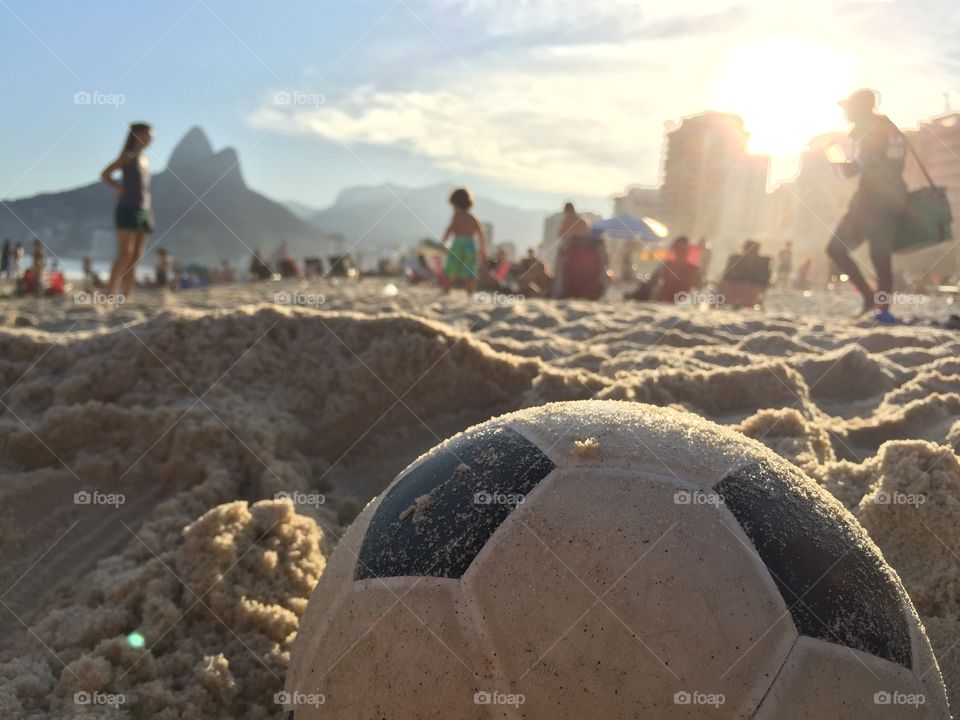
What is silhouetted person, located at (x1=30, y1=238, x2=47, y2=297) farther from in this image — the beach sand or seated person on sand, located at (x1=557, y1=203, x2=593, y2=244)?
the beach sand

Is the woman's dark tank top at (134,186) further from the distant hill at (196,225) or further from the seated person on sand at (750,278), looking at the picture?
the distant hill at (196,225)

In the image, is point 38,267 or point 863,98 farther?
point 38,267

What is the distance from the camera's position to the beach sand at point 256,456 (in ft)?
6.86

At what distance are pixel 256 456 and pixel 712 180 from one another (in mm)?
106494

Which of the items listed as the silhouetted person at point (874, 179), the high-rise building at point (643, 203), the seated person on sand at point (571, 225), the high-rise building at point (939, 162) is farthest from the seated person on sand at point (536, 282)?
the high-rise building at point (643, 203)

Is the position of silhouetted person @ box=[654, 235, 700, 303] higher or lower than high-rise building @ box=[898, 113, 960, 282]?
lower

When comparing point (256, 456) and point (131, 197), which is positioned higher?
point (131, 197)

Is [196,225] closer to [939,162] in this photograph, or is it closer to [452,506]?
[939,162]

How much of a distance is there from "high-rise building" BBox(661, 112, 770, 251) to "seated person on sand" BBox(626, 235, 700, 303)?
87.5 meters

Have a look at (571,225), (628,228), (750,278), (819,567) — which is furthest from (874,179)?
(628,228)

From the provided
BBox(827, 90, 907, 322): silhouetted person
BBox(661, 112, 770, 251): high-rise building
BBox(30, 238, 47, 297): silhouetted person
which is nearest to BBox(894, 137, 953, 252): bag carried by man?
BBox(827, 90, 907, 322): silhouetted person

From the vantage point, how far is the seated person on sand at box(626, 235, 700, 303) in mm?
12375

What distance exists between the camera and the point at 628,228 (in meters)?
21.1

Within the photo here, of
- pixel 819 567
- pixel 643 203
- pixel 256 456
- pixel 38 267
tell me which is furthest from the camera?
pixel 643 203
